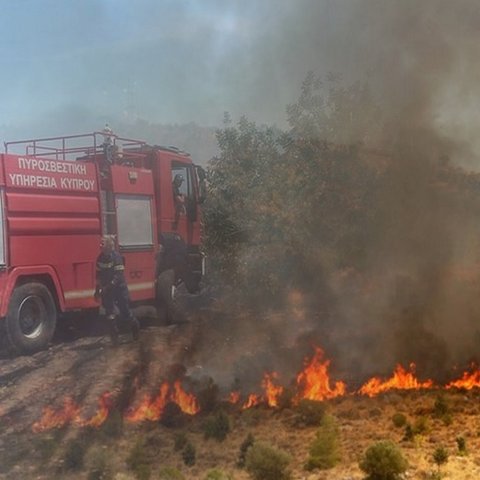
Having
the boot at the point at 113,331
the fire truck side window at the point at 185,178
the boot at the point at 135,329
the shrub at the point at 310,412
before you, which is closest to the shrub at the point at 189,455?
the shrub at the point at 310,412

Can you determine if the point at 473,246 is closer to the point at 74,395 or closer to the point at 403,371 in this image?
the point at 403,371

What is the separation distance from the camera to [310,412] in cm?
695

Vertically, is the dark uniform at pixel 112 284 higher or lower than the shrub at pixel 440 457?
higher

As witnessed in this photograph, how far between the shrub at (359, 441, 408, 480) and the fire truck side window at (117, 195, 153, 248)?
6.77 metres

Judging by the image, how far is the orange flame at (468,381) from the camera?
8.13m

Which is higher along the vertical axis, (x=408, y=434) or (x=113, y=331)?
(x=113, y=331)

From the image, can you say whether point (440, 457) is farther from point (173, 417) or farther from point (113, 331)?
point (113, 331)

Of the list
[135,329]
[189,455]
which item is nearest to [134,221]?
[135,329]

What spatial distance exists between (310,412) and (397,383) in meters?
1.95

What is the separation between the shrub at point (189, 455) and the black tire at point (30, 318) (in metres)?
4.16

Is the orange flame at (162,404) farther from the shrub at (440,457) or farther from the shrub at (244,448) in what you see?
the shrub at (440,457)

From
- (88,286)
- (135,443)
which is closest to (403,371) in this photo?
(135,443)

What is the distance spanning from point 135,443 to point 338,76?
354 inches

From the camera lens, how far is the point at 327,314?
13258 millimetres
